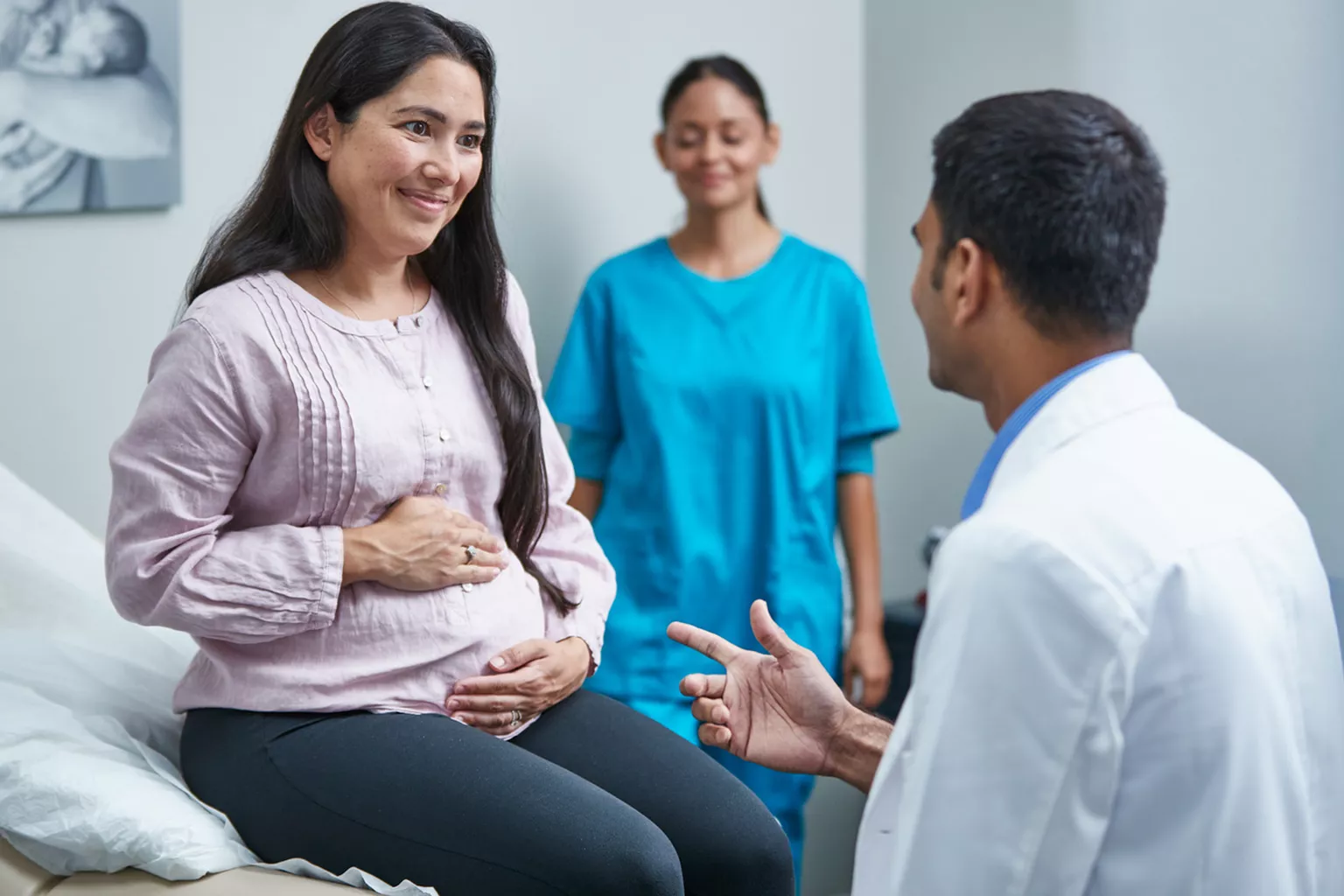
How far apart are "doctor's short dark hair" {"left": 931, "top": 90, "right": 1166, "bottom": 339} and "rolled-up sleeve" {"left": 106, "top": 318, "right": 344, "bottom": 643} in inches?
29.0

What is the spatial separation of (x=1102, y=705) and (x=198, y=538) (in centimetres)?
92

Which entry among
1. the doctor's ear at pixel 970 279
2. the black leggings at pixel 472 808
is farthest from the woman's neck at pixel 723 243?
the doctor's ear at pixel 970 279

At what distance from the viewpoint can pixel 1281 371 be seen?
2.35m

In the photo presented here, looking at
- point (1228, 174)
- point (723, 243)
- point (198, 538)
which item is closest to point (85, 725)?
point (198, 538)

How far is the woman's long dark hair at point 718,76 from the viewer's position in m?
2.31

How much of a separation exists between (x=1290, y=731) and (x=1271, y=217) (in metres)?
1.69

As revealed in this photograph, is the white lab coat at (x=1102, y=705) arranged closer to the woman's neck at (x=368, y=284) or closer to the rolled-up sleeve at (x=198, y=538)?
the rolled-up sleeve at (x=198, y=538)

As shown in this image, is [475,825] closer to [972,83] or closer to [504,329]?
[504,329]

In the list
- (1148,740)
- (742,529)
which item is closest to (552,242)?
(742,529)

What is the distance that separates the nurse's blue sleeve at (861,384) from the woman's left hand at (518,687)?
95 centimetres

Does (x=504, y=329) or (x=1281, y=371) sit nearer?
(x=504, y=329)

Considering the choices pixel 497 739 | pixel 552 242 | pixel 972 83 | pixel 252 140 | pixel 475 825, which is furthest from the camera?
pixel 972 83

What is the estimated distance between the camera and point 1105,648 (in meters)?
0.83

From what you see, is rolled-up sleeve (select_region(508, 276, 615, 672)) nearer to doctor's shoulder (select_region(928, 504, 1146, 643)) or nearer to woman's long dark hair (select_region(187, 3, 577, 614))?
woman's long dark hair (select_region(187, 3, 577, 614))
